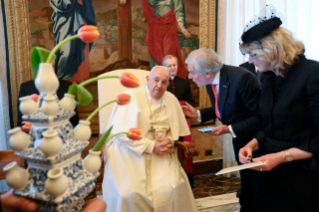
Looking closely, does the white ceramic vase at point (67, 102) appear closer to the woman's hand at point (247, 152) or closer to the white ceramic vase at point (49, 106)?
the white ceramic vase at point (49, 106)

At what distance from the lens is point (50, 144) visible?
913 mm

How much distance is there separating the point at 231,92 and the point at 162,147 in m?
0.98

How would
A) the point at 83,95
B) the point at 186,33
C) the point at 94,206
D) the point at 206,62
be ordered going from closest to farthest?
the point at 83,95, the point at 94,206, the point at 206,62, the point at 186,33

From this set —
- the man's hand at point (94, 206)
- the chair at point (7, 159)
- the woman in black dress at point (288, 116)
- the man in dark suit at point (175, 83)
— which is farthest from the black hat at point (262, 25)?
the man in dark suit at point (175, 83)

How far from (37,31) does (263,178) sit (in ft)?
12.1

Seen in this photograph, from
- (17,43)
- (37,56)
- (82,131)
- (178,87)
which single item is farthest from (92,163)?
(17,43)

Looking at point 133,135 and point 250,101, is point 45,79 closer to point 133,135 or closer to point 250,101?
point 133,135

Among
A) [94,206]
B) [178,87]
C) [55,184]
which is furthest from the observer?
[178,87]

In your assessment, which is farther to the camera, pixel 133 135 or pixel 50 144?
pixel 133 135

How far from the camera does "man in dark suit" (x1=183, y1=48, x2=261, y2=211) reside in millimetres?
2698

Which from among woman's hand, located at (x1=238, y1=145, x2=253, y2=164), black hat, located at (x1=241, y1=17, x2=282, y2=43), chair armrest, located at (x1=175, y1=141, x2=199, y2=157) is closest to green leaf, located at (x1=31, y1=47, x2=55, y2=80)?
black hat, located at (x1=241, y1=17, x2=282, y2=43)

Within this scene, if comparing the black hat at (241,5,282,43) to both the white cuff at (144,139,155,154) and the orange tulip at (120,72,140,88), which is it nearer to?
the orange tulip at (120,72,140,88)

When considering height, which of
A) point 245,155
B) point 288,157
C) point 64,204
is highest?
point 64,204

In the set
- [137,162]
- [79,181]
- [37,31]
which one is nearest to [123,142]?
[137,162]
